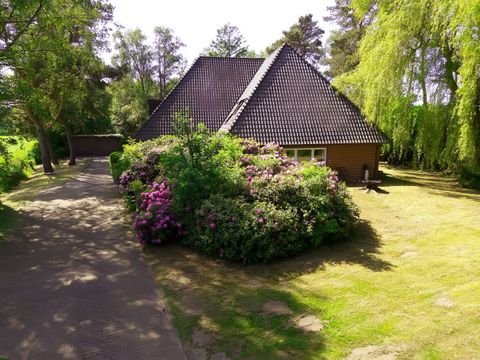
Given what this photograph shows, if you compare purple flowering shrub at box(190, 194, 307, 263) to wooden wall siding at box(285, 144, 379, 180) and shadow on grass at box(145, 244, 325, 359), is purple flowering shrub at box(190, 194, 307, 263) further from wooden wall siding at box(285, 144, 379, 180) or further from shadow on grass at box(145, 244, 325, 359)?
wooden wall siding at box(285, 144, 379, 180)

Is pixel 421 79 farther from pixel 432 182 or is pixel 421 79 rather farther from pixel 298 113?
pixel 298 113

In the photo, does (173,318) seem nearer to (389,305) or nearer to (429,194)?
(389,305)

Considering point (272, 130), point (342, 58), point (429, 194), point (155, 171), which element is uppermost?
point (342, 58)

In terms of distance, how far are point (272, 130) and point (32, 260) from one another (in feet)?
35.0

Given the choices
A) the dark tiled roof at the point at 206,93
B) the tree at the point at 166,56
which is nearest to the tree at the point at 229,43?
the tree at the point at 166,56

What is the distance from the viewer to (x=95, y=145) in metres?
36.4

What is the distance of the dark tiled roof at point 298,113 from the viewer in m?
15.6

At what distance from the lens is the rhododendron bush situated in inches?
295

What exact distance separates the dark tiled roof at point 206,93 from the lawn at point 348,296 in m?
10.7

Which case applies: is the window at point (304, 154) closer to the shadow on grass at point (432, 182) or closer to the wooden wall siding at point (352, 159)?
the wooden wall siding at point (352, 159)

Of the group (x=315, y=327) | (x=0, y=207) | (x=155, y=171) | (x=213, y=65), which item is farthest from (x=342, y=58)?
(x=315, y=327)

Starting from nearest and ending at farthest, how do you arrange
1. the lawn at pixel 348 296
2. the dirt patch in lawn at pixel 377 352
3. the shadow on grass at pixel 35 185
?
the dirt patch in lawn at pixel 377 352 → the lawn at pixel 348 296 → the shadow on grass at pixel 35 185

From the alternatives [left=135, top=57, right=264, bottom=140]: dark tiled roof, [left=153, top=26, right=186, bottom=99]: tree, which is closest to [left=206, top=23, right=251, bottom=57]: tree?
[left=153, top=26, right=186, bottom=99]: tree

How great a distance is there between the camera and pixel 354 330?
190 inches
